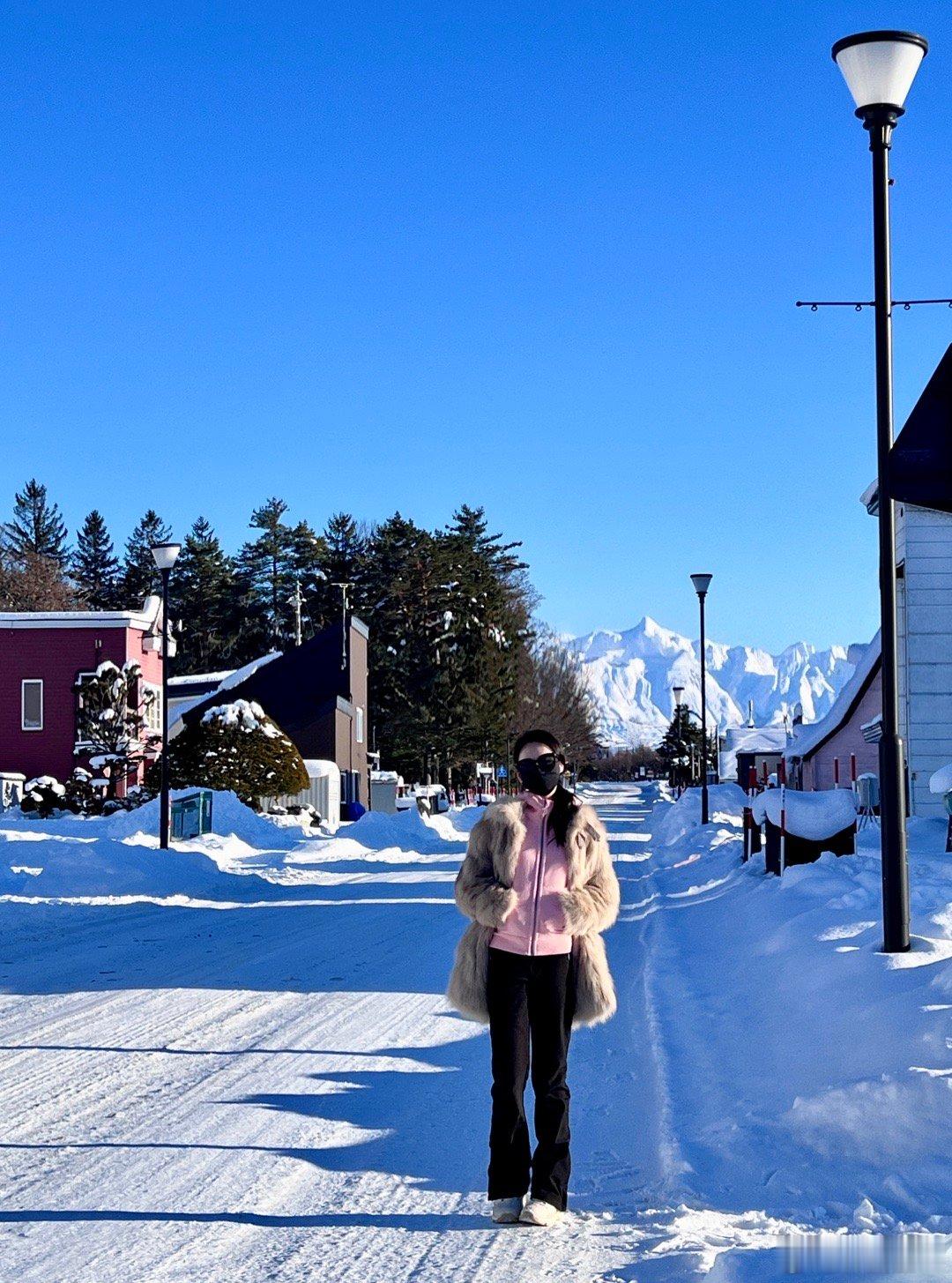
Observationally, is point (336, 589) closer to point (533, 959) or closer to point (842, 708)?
point (842, 708)

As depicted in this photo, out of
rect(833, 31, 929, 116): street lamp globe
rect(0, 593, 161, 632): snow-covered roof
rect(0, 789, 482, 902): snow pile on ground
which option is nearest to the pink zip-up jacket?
rect(833, 31, 929, 116): street lamp globe

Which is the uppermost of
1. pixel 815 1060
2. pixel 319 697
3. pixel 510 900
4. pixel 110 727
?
pixel 319 697

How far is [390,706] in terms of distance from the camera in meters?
78.9

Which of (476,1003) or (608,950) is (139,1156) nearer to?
(476,1003)

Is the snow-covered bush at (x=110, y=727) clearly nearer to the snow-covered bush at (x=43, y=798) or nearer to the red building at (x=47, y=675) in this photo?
the snow-covered bush at (x=43, y=798)

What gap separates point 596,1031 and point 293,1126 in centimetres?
355

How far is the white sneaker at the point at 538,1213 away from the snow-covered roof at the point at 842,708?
93.6 feet

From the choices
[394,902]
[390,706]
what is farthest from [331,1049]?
[390,706]

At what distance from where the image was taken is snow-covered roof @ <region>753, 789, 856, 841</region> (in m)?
20.7

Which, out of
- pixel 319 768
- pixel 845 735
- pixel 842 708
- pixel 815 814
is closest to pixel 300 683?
pixel 319 768

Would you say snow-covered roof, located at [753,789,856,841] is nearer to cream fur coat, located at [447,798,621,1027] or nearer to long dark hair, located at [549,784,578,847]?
cream fur coat, located at [447,798,621,1027]

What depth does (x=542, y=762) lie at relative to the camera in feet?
19.3

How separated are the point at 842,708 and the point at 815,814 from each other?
22.3 meters

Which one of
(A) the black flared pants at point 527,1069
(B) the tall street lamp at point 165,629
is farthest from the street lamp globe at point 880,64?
(B) the tall street lamp at point 165,629
